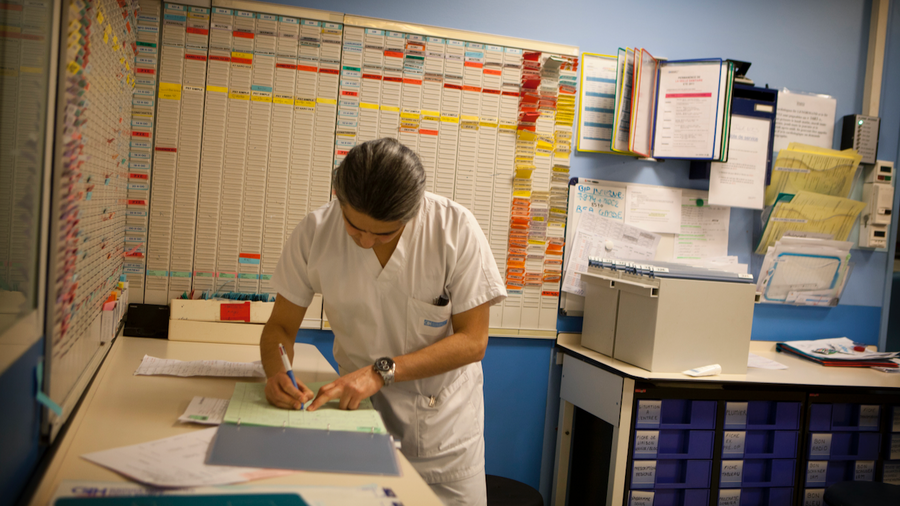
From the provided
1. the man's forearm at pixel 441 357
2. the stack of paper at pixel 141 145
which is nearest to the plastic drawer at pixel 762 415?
the man's forearm at pixel 441 357

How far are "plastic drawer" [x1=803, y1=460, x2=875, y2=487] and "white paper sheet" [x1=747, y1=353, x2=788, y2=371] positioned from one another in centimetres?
39

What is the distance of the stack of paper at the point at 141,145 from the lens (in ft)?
7.32

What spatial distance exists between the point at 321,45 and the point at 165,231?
96 cm

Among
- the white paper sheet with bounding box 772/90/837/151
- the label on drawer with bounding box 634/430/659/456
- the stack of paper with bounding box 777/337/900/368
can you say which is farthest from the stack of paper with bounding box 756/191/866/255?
the label on drawer with bounding box 634/430/659/456

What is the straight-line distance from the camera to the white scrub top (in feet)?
4.90

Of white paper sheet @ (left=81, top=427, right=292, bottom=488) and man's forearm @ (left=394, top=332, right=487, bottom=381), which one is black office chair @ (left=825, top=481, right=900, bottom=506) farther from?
white paper sheet @ (left=81, top=427, right=292, bottom=488)

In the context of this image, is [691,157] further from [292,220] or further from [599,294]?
[292,220]

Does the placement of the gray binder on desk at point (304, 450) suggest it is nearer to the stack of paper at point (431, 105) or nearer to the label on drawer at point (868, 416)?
the stack of paper at point (431, 105)

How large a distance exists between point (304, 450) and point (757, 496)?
6.88 feet

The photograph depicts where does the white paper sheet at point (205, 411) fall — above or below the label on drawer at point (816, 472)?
above

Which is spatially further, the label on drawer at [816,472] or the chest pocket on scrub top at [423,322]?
the label on drawer at [816,472]

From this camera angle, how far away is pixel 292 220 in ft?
7.96

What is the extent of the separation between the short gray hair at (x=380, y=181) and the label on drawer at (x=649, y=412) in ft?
4.67

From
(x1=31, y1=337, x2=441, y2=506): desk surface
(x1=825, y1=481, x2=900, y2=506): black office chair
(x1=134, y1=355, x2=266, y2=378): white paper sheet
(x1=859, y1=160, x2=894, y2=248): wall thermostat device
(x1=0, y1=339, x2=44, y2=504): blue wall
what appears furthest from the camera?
(x1=859, y1=160, x2=894, y2=248): wall thermostat device
